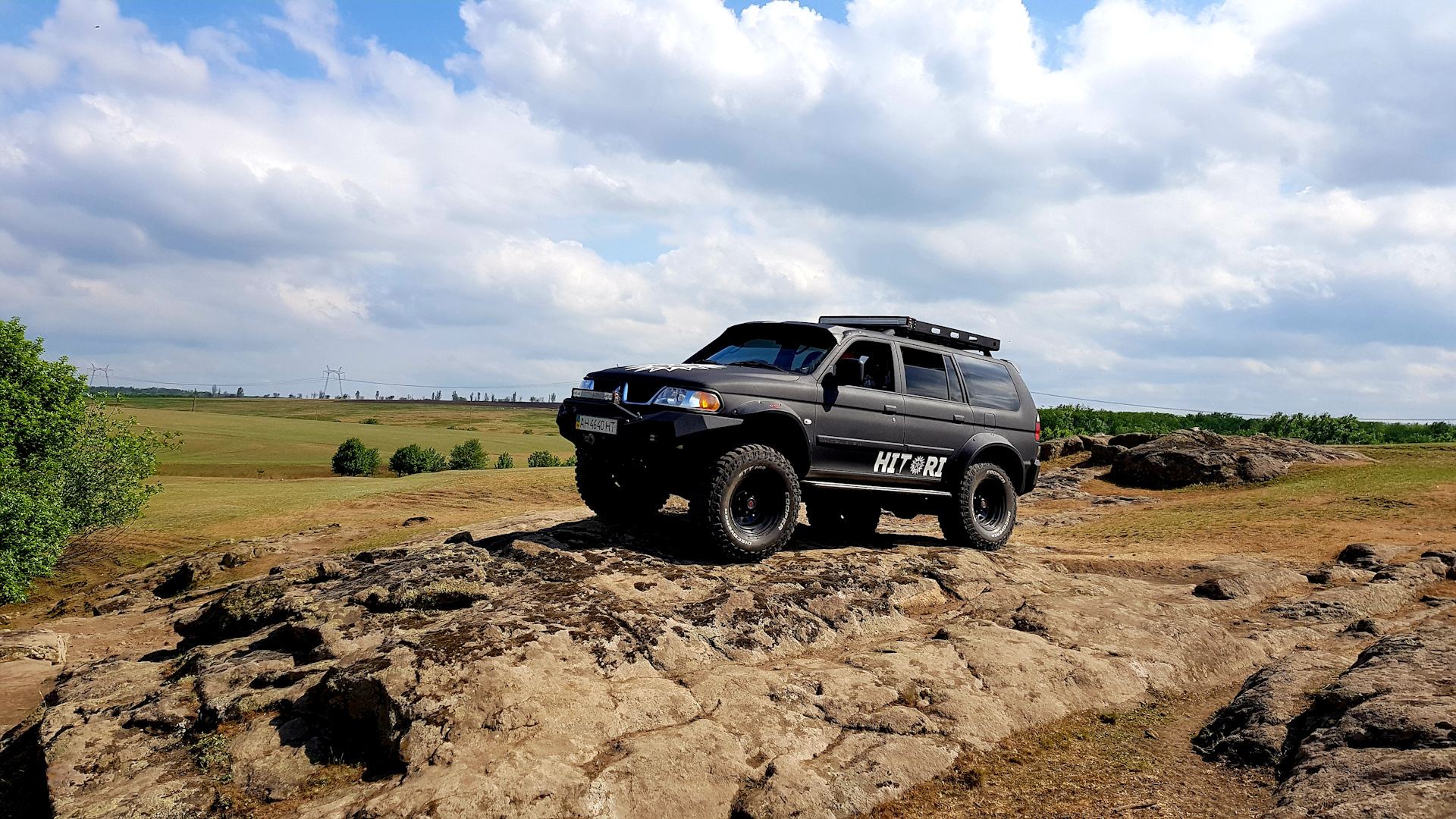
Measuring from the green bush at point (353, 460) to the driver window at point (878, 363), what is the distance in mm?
48474

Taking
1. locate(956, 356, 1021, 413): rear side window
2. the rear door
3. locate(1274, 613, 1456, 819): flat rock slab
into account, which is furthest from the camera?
locate(956, 356, 1021, 413): rear side window

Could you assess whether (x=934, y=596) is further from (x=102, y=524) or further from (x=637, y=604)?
(x=102, y=524)

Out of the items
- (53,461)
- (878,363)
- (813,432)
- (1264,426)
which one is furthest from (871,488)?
(1264,426)

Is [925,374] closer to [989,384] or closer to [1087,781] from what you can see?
[989,384]

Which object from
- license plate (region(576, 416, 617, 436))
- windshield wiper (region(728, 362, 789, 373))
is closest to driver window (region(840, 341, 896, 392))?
windshield wiper (region(728, 362, 789, 373))

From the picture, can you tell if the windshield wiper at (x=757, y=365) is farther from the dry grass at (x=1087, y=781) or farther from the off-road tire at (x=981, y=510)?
the dry grass at (x=1087, y=781)

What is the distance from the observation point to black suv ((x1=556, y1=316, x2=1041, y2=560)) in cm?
732

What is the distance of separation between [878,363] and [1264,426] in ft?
128

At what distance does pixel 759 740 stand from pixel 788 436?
3.58m

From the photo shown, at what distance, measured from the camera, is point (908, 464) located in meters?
8.93

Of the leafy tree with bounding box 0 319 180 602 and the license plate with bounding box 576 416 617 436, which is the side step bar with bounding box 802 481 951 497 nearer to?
the license plate with bounding box 576 416 617 436

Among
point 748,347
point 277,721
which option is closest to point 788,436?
point 748,347

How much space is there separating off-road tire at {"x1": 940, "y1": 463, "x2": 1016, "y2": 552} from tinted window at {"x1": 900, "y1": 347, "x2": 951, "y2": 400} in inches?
40.3

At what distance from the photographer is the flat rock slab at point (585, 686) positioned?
4.36 meters
